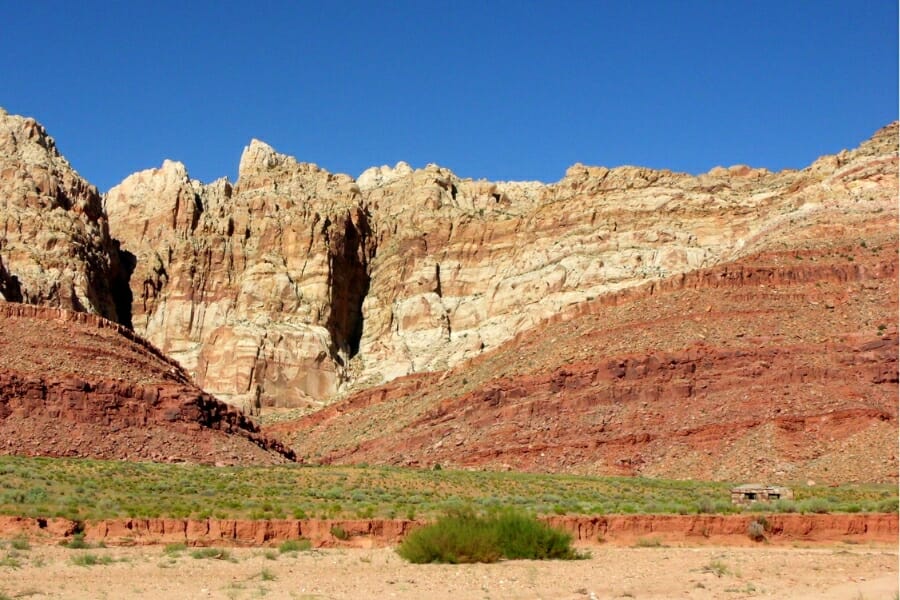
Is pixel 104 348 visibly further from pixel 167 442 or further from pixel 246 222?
pixel 246 222

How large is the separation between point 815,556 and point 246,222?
3798 inches

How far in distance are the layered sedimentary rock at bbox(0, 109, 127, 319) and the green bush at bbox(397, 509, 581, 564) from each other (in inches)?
2665

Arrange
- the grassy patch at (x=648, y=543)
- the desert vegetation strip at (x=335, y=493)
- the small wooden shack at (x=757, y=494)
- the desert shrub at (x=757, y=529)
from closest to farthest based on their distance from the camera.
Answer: the grassy patch at (x=648, y=543) < the desert shrub at (x=757, y=529) < the desert vegetation strip at (x=335, y=493) < the small wooden shack at (x=757, y=494)

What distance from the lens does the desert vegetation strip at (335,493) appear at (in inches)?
1291

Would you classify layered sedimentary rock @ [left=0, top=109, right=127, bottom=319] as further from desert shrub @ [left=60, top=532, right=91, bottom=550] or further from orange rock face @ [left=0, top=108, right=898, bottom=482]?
desert shrub @ [left=60, top=532, right=91, bottom=550]

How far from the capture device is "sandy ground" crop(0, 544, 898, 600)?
2089 cm

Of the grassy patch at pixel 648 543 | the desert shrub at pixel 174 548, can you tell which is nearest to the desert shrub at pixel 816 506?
the grassy patch at pixel 648 543

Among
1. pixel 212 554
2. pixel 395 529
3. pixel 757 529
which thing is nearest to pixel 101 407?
pixel 395 529

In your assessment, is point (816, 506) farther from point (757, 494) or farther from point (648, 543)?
point (648, 543)

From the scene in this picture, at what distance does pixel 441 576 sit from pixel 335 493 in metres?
17.5

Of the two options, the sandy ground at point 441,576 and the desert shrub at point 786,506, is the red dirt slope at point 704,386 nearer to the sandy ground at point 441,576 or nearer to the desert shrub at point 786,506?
the desert shrub at point 786,506

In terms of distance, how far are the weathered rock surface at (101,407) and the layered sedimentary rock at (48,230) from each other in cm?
2864

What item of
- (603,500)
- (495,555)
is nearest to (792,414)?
(603,500)

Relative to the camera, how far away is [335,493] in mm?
40188
